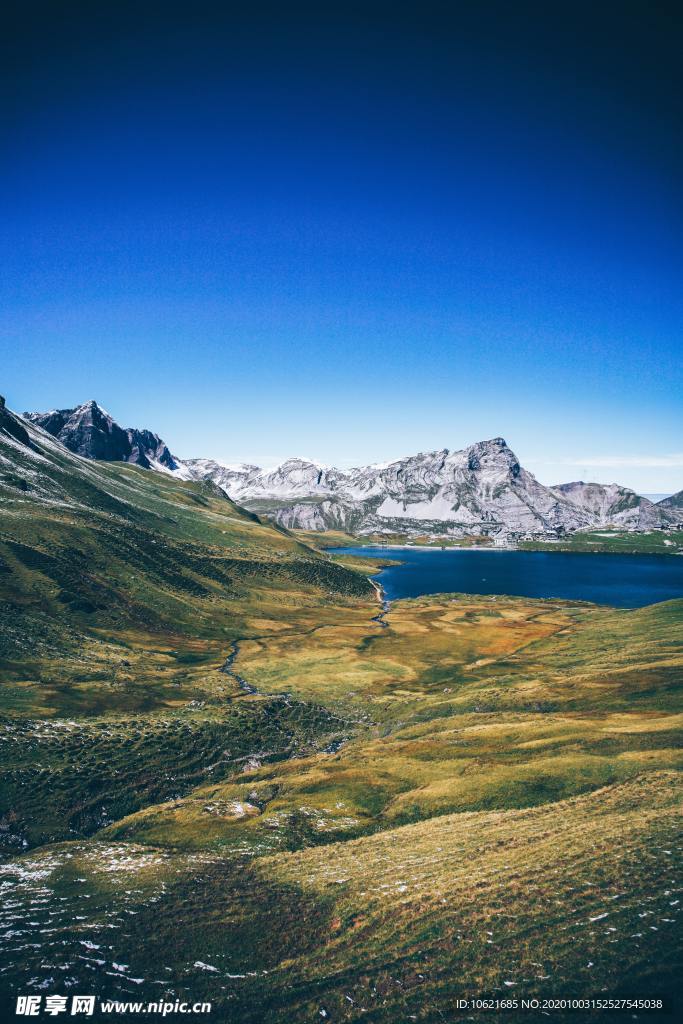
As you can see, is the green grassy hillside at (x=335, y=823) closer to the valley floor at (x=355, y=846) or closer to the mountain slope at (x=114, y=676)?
the valley floor at (x=355, y=846)

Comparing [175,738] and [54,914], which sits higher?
[54,914]

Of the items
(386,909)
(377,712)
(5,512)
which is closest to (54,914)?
(386,909)

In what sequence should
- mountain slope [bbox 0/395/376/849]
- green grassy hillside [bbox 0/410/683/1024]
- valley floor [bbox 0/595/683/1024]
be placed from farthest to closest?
mountain slope [bbox 0/395/376/849], green grassy hillside [bbox 0/410/683/1024], valley floor [bbox 0/595/683/1024]

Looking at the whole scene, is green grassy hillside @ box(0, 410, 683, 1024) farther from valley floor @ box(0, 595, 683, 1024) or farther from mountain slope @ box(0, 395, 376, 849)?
mountain slope @ box(0, 395, 376, 849)

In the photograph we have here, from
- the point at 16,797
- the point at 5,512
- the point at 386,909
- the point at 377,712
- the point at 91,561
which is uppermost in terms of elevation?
the point at 5,512

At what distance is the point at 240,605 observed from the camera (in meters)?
172

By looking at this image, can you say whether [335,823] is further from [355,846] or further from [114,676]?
[114,676]

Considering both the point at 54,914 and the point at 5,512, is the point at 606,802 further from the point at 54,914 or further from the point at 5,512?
the point at 5,512

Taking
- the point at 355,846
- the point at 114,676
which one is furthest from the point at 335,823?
the point at 114,676

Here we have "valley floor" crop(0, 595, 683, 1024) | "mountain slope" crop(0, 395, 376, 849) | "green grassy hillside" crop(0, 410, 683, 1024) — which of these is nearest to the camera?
"valley floor" crop(0, 595, 683, 1024)

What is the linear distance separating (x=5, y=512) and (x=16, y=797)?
139139mm

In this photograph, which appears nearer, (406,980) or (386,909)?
(406,980)

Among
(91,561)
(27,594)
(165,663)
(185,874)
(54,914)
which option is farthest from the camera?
(91,561)

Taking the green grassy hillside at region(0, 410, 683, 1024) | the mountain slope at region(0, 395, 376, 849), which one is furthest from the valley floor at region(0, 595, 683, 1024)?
the mountain slope at region(0, 395, 376, 849)
